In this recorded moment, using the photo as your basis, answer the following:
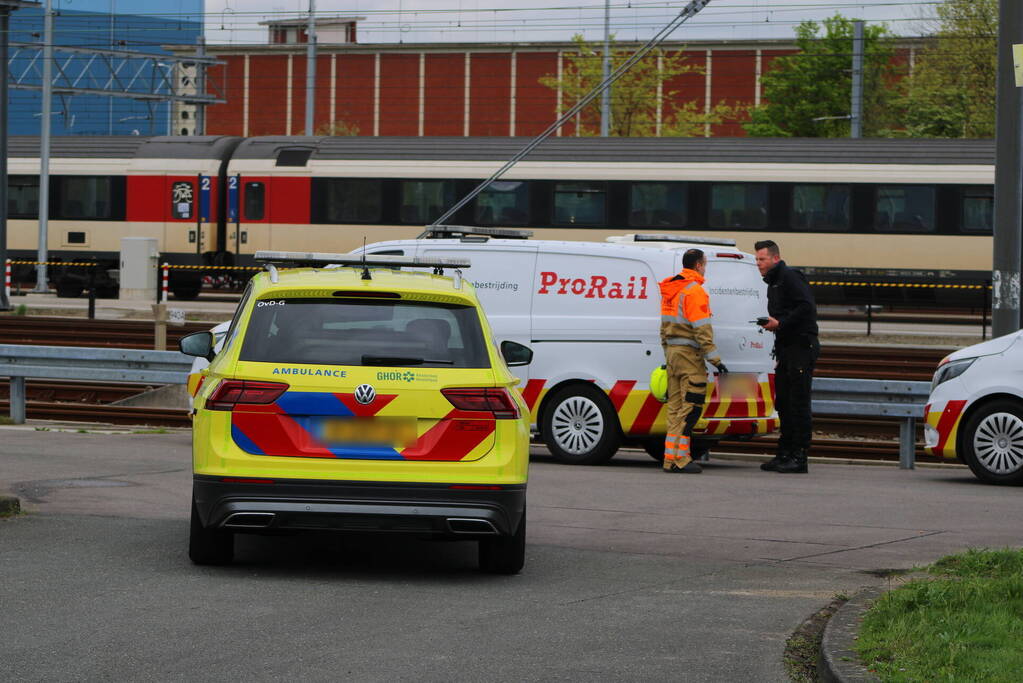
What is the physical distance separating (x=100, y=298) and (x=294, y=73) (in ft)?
169

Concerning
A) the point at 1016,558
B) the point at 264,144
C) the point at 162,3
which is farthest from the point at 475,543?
the point at 162,3

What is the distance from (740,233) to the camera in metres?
33.0

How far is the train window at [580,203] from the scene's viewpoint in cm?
3341

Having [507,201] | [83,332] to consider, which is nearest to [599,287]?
[83,332]

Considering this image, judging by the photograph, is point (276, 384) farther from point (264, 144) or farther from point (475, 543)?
point (264, 144)

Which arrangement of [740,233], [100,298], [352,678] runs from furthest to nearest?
1. [100,298]
2. [740,233]
3. [352,678]

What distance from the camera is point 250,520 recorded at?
7.35 m

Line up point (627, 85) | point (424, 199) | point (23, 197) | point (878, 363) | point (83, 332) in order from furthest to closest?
1. point (627, 85)
2. point (23, 197)
3. point (424, 199)
4. point (83, 332)
5. point (878, 363)

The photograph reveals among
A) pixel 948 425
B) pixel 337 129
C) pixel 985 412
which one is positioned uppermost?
pixel 337 129

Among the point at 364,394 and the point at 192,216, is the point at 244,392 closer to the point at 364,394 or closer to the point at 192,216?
the point at 364,394

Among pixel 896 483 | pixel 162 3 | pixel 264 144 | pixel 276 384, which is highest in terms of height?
pixel 162 3

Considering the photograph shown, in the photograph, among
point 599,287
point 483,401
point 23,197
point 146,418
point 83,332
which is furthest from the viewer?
point 23,197

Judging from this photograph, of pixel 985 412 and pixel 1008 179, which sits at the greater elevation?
pixel 1008 179

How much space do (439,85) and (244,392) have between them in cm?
7874
